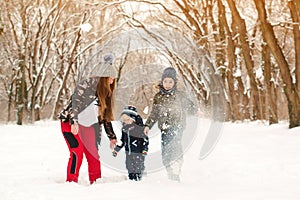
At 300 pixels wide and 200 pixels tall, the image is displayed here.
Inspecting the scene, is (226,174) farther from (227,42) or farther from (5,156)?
(227,42)

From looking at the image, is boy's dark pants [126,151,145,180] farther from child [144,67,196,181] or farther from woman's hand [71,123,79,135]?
woman's hand [71,123,79,135]

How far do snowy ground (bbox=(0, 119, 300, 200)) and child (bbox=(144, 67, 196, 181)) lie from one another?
27cm

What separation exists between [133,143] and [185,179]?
880mm

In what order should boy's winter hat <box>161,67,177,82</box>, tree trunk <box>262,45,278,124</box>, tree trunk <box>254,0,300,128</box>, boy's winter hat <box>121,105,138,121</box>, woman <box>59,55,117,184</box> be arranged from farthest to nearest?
1. tree trunk <box>262,45,278,124</box>
2. tree trunk <box>254,0,300,128</box>
3. boy's winter hat <box>121,105,138,121</box>
4. boy's winter hat <box>161,67,177,82</box>
5. woman <box>59,55,117,184</box>

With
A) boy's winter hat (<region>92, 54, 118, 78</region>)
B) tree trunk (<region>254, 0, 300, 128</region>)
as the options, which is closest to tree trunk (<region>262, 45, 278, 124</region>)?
tree trunk (<region>254, 0, 300, 128</region>)

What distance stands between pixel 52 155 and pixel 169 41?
16041mm

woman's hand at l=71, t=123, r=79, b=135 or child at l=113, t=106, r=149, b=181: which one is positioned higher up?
woman's hand at l=71, t=123, r=79, b=135

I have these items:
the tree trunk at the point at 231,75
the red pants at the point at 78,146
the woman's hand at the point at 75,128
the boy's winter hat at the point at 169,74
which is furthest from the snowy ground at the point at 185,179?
the tree trunk at the point at 231,75

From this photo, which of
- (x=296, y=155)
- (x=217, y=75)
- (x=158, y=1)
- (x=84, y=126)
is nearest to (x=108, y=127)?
(x=84, y=126)

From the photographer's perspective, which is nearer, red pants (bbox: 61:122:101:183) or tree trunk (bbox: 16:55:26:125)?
red pants (bbox: 61:122:101:183)

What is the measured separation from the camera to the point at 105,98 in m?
5.34

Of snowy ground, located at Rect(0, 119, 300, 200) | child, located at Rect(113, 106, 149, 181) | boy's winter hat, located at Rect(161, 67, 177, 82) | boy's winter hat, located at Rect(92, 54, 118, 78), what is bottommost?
snowy ground, located at Rect(0, 119, 300, 200)

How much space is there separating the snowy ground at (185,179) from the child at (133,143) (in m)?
0.19

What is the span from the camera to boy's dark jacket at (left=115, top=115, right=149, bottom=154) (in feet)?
18.5
